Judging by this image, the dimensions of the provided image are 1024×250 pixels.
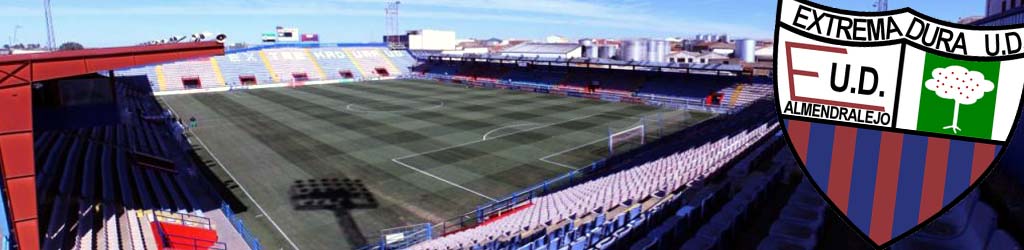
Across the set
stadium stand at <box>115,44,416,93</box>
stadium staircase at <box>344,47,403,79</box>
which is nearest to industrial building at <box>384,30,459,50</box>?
stadium stand at <box>115,44,416,93</box>

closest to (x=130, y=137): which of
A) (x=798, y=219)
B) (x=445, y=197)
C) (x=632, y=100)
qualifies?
(x=445, y=197)

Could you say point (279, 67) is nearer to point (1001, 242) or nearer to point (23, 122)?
point (23, 122)

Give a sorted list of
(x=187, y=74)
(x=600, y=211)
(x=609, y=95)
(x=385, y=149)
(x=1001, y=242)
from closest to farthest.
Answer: (x=1001, y=242), (x=600, y=211), (x=385, y=149), (x=609, y=95), (x=187, y=74)

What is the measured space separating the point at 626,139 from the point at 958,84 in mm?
29270

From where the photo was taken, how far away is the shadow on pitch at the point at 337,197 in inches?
772

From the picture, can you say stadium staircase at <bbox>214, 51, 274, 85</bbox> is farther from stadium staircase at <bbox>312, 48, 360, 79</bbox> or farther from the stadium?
the stadium

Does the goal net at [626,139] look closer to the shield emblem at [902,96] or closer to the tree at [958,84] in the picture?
the shield emblem at [902,96]

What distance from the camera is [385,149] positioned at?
30953 mm

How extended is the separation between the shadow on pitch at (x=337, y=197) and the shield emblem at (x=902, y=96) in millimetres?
15862

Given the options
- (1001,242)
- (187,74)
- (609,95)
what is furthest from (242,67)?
(1001,242)

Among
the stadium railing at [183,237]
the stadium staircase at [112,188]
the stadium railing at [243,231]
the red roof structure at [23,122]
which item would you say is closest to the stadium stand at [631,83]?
the stadium railing at [243,231]

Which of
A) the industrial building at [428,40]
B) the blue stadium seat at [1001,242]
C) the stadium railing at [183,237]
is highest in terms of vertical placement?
the industrial building at [428,40]

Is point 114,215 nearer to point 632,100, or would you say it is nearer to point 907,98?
point 907,98

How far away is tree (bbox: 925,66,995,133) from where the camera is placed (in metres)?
4.44
